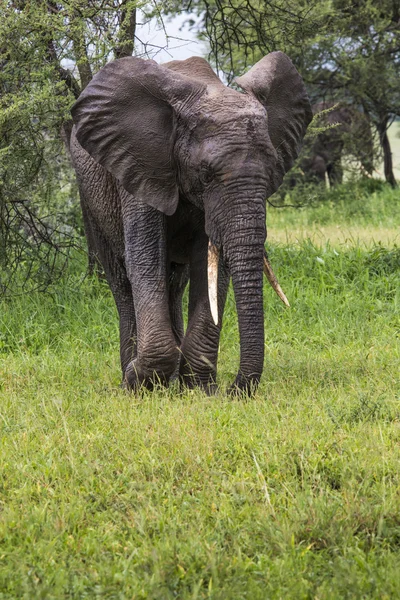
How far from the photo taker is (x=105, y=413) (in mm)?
5621

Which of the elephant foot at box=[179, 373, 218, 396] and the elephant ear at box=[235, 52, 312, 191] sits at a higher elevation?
the elephant ear at box=[235, 52, 312, 191]

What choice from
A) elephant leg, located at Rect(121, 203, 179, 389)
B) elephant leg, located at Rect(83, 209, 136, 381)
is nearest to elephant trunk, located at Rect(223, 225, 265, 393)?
elephant leg, located at Rect(121, 203, 179, 389)

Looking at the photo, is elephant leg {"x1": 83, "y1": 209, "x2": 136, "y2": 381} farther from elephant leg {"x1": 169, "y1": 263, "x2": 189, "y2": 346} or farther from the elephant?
the elephant

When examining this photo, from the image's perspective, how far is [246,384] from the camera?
5.66m

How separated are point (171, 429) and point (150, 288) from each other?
1289 mm

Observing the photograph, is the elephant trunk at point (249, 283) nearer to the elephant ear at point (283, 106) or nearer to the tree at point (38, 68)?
the elephant ear at point (283, 106)

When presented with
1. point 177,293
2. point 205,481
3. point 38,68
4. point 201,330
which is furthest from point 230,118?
point 38,68

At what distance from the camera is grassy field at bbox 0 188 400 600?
349cm

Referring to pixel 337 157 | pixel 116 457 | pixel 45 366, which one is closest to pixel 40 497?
pixel 116 457

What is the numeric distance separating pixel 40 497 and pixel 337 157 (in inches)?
734

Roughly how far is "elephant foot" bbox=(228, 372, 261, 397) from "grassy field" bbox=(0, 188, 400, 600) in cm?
8

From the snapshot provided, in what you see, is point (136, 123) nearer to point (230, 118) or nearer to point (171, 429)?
point (230, 118)

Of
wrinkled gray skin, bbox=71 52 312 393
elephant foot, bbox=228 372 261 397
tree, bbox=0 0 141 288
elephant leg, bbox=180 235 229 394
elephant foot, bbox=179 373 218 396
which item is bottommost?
elephant foot, bbox=179 373 218 396

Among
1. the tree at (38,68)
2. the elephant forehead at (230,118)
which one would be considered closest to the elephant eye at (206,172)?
the elephant forehead at (230,118)
